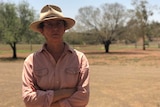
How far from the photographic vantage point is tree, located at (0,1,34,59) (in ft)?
102

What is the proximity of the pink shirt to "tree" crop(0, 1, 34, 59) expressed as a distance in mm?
28649

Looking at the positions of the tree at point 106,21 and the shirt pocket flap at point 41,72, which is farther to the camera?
the tree at point 106,21

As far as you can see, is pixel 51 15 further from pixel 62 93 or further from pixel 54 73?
pixel 62 93

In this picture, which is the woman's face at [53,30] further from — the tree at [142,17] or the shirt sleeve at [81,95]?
the tree at [142,17]

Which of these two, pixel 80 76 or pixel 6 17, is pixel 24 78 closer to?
pixel 80 76

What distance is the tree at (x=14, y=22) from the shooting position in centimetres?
3117

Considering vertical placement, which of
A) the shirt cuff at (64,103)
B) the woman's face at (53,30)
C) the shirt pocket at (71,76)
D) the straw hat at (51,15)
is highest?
the straw hat at (51,15)

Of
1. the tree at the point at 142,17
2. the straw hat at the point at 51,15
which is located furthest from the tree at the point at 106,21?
the straw hat at the point at 51,15

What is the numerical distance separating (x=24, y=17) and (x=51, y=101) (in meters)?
31.7

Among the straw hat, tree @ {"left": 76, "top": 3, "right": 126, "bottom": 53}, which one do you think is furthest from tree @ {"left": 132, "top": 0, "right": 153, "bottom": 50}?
the straw hat

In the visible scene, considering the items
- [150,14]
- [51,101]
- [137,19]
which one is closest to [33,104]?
[51,101]

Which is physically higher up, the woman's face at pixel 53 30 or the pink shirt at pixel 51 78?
the woman's face at pixel 53 30

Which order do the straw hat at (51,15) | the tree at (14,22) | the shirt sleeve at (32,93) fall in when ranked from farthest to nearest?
the tree at (14,22), the straw hat at (51,15), the shirt sleeve at (32,93)

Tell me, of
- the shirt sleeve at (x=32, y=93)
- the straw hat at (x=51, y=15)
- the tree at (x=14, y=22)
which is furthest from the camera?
the tree at (x=14, y=22)
